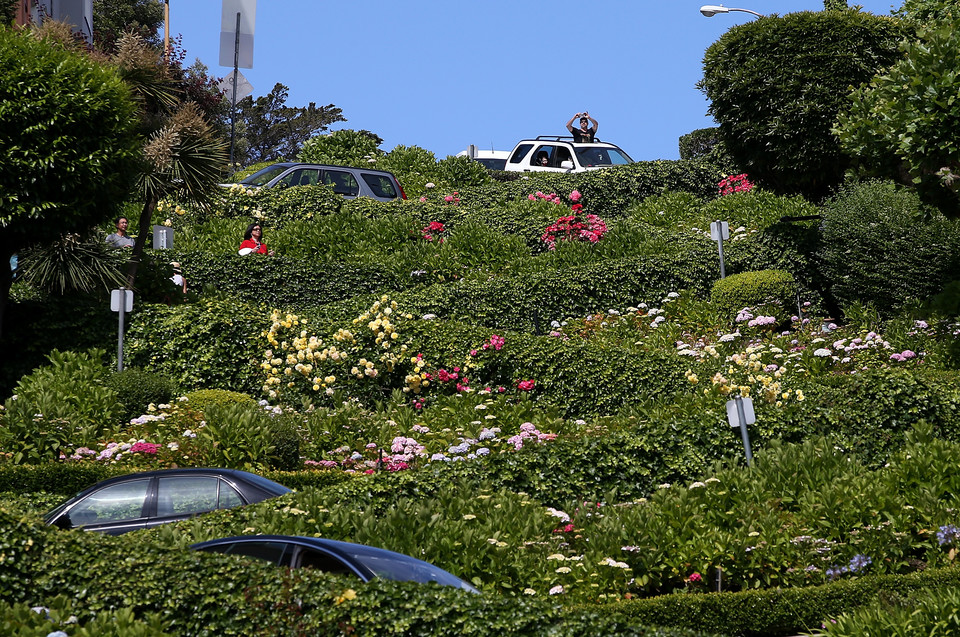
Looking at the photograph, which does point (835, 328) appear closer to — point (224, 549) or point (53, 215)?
point (53, 215)

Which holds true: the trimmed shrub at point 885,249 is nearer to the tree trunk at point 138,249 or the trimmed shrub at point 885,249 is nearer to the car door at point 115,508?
the tree trunk at point 138,249

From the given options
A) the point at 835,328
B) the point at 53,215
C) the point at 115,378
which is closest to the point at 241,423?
the point at 115,378

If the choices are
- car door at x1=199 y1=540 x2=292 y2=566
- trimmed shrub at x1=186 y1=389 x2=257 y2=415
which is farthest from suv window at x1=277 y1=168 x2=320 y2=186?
car door at x1=199 y1=540 x2=292 y2=566

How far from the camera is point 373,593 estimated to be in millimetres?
6191

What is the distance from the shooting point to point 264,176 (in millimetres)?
28953

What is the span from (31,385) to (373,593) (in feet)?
33.8

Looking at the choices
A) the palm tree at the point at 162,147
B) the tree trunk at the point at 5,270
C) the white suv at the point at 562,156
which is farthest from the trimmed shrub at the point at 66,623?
the white suv at the point at 562,156

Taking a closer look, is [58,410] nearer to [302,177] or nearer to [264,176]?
[302,177]

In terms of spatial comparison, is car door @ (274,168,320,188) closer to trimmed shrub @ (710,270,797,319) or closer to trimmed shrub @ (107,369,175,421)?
trimmed shrub @ (710,270,797,319)

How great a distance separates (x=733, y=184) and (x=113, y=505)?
23296 millimetres

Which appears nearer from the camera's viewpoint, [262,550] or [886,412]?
[262,550]

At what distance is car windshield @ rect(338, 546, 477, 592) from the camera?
684 cm

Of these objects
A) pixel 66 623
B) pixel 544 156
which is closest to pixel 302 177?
pixel 544 156

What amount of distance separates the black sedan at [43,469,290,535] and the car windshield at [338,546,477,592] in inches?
124
